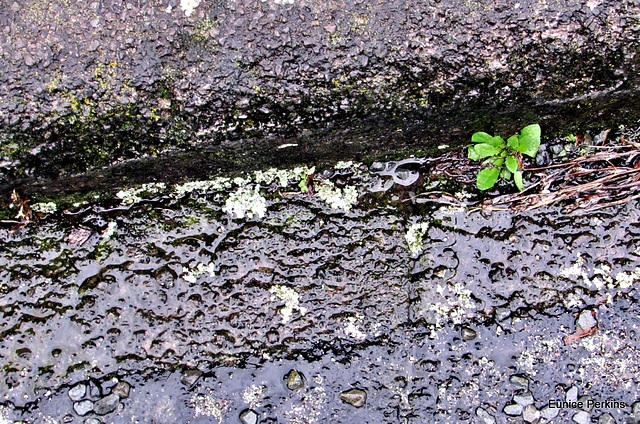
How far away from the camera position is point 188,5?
2.11 meters

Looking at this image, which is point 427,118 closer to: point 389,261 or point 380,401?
point 389,261

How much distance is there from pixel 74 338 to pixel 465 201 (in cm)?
229

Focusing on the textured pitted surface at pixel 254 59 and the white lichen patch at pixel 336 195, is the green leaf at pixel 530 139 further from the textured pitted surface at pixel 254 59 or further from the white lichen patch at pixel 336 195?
the white lichen patch at pixel 336 195

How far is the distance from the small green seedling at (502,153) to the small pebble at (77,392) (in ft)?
7.84

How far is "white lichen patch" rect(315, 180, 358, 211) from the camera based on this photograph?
8.64 feet

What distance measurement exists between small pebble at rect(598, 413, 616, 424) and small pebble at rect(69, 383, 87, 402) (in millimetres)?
2798

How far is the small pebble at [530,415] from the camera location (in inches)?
100

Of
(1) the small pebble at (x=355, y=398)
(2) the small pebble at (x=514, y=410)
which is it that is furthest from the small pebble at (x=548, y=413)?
(1) the small pebble at (x=355, y=398)

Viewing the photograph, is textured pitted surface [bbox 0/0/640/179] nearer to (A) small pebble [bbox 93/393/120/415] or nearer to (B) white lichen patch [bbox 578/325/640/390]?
(A) small pebble [bbox 93/393/120/415]

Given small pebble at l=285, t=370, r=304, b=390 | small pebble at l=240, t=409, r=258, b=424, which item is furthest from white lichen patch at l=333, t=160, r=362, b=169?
small pebble at l=240, t=409, r=258, b=424

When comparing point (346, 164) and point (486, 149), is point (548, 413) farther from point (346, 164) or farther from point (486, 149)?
point (346, 164)

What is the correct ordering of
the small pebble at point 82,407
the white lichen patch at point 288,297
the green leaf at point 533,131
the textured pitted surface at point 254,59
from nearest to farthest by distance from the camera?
the textured pitted surface at point 254,59 → the green leaf at point 533,131 → the small pebble at point 82,407 → the white lichen patch at point 288,297

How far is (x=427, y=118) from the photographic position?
2.28 metres

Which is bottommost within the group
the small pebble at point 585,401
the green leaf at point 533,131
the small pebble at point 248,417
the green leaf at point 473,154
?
the small pebble at point 585,401
